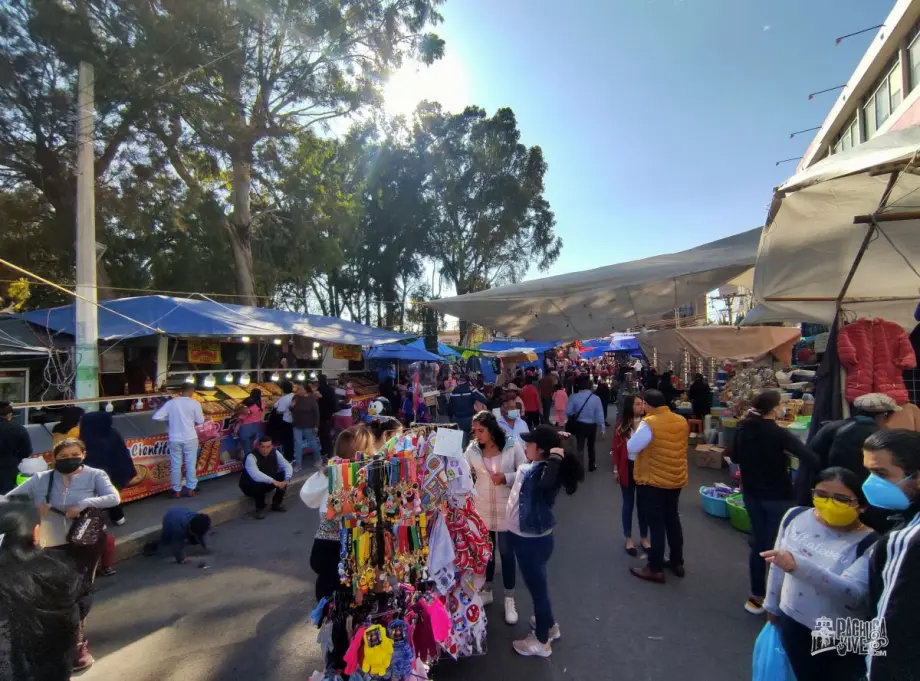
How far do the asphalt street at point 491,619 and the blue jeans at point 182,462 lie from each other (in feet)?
6.81

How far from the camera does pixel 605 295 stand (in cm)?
731

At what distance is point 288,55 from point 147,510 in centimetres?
1403

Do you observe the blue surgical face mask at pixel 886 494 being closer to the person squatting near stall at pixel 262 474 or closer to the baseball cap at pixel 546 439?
the baseball cap at pixel 546 439

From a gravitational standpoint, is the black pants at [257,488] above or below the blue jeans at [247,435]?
below

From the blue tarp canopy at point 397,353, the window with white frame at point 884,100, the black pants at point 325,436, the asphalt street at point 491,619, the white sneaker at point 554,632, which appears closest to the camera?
the asphalt street at point 491,619

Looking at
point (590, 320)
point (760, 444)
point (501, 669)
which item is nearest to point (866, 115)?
point (590, 320)

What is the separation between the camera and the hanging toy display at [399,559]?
8.86 ft

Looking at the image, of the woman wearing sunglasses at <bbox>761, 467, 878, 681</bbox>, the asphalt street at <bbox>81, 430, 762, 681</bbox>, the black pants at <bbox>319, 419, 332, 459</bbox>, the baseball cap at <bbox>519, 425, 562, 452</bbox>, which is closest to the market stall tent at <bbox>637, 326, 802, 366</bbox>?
the asphalt street at <bbox>81, 430, 762, 681</bbox>

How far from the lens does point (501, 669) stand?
3.15 m

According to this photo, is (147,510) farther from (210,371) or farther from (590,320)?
(590,320)

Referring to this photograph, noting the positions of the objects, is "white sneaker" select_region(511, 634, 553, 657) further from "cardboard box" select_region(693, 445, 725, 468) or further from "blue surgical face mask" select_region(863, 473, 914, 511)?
"cardboard box" select_region(693, 445, 725, 468)

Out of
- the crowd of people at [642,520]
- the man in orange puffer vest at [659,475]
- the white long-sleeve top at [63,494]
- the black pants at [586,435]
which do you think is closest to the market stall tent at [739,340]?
the black pants at [586,435]

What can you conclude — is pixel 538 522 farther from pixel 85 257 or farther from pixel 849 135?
pixel 849 135

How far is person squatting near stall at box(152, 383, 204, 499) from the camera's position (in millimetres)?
7090
